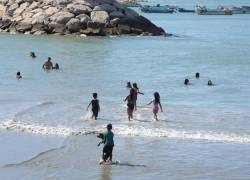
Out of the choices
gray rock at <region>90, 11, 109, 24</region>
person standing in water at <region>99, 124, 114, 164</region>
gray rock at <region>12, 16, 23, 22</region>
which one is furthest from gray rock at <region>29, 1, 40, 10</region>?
person standing in water at <region>99, 124, 114, 164</region>

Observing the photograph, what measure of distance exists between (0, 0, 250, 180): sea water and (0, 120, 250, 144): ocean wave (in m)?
0.03

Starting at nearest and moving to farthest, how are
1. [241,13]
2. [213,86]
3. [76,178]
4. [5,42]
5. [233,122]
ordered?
[76,178]
[233,122]
[213,86]
[5,42]
[241,13]

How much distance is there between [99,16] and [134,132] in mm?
44875

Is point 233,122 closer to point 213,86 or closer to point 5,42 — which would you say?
point 213,86

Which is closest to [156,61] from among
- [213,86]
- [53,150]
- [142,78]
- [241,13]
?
[142,78]

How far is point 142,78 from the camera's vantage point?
37.0 metres

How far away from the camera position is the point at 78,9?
211 ft

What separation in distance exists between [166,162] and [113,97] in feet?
41.2

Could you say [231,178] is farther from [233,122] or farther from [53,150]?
[233,122]

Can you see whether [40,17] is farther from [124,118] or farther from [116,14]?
[124,118]

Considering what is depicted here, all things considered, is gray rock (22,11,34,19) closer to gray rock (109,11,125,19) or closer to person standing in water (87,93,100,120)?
gray rock (109,11,125,19)

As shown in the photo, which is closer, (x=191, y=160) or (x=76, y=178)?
(x=76, y=178)

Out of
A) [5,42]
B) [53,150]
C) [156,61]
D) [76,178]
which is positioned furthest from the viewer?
[5,42]

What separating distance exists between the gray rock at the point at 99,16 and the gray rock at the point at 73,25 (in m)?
1.63
